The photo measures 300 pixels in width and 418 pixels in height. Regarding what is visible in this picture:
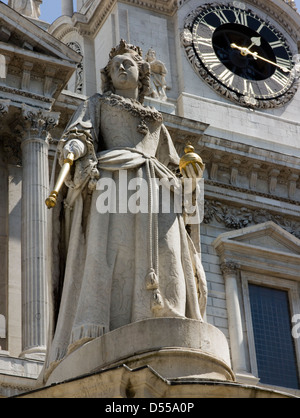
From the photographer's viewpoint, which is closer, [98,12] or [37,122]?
[37,122]

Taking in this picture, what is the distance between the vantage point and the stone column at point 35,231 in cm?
1908

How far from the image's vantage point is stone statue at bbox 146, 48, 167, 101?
26438 millimetres

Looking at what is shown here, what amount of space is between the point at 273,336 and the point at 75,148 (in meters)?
15.5

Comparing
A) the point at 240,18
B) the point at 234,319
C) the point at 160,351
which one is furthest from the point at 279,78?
the point at 160,351

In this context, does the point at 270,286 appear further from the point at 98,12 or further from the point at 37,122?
the point at 98,12

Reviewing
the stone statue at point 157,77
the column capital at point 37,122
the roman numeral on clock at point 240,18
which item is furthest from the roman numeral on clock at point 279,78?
the column capital at point 37,122

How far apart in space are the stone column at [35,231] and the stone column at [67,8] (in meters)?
10.0

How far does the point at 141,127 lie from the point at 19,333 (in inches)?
425

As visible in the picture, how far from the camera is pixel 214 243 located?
24828 millimetres

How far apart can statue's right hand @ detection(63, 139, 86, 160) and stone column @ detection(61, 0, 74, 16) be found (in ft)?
74.0

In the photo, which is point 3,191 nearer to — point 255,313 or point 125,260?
point 255,313

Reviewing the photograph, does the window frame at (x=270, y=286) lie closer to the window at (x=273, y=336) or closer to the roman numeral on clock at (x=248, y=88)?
the window at (x=273, y=336)

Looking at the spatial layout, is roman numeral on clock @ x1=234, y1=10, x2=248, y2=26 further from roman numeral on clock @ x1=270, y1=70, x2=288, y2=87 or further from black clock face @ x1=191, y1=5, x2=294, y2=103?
roman numeral on clock @ x1=270, y1=70, x2=288, y2=87

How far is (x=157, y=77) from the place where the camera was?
87.2 ft
